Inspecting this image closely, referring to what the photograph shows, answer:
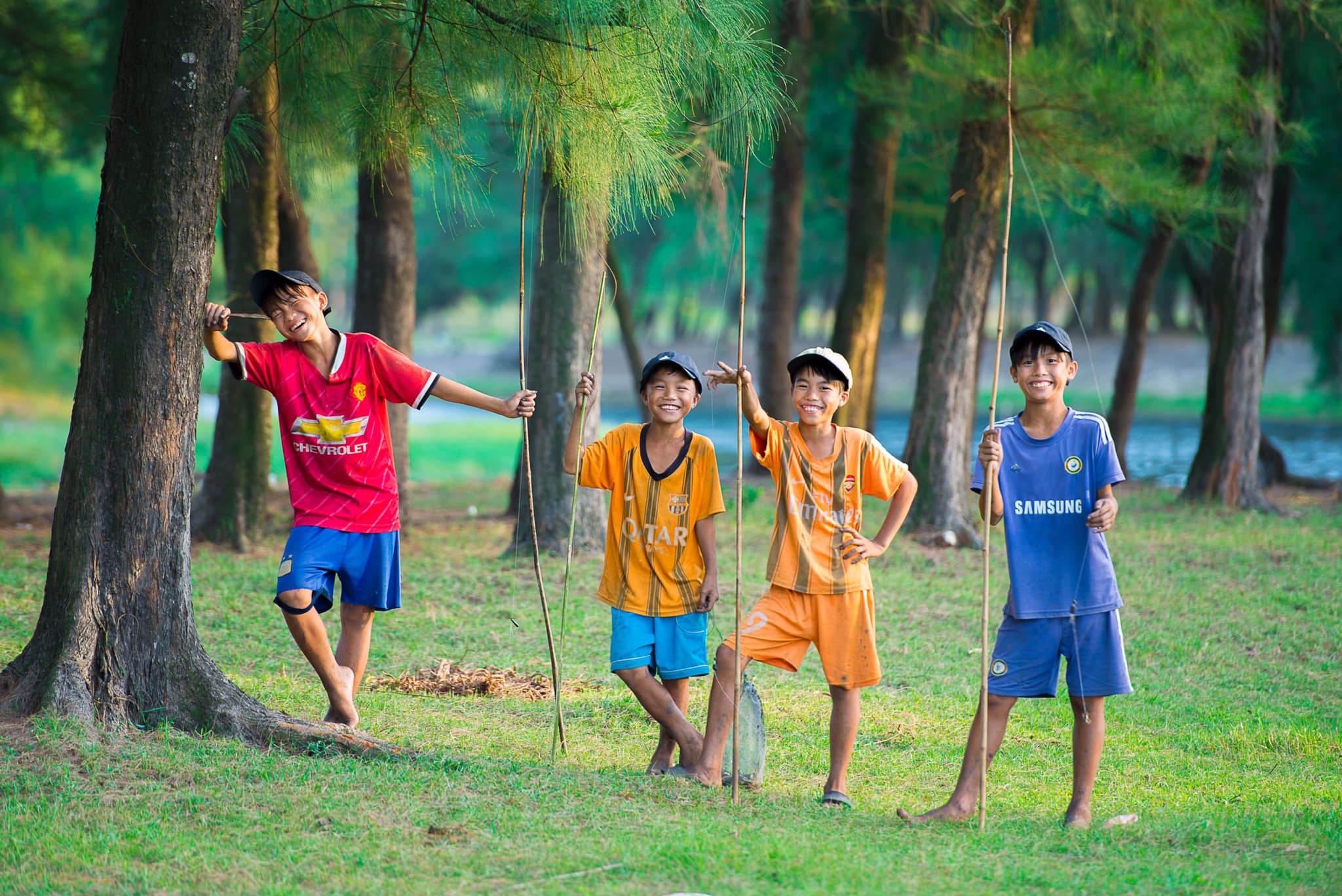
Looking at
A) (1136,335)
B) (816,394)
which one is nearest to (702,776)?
(816,394)

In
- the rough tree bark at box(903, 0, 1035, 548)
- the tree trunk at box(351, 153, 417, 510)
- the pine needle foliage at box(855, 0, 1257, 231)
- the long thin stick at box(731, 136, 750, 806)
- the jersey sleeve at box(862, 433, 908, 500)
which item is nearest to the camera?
the long thin stick at box(731, 136, 750, 806)

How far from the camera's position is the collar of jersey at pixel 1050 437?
Answer: 358cm

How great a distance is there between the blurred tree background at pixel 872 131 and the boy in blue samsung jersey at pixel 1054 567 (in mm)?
709

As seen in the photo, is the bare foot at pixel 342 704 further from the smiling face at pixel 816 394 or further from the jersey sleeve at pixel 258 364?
the smiling face at pixel 816 394

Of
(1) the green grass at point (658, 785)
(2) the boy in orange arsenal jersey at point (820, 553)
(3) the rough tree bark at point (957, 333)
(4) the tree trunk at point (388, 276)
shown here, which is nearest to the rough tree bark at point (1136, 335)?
(3) the rough tree bark at point (957, 333)

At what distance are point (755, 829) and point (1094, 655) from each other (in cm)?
112

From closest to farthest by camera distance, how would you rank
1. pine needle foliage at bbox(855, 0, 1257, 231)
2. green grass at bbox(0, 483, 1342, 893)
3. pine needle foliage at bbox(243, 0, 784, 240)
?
green grass at bbox(0, 483, 1342, 893) < pine needle foliage at bbox(243, 0, 784, 240) < pine needle foliage at bbox(855, 0, 1257, 231)

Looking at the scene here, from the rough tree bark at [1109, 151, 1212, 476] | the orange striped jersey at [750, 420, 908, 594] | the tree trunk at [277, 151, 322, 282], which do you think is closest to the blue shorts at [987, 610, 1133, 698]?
the orange striped jersey at [750, 420, 908, 594]

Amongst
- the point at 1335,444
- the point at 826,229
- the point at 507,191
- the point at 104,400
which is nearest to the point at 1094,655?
the point at 104,400

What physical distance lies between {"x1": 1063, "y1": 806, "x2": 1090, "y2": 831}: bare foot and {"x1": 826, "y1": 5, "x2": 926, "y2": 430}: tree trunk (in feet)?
24.6

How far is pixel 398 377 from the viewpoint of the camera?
4.05 meters

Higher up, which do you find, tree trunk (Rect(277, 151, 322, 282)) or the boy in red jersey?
tree trunk (Rect(277, 151, 322, 282))

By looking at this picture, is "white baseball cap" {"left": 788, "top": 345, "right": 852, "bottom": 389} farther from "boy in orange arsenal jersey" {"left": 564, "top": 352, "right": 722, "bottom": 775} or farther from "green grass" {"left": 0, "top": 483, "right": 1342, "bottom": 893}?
"green grass" {"left": 0, "top": 483, "right": 1342, "bottom": 893}

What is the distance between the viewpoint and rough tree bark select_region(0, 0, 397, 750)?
3678 millimetres
